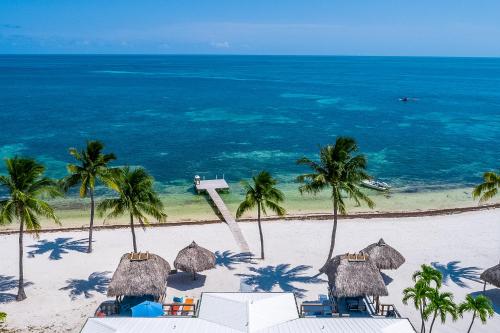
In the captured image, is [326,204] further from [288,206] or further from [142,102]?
[142,102]

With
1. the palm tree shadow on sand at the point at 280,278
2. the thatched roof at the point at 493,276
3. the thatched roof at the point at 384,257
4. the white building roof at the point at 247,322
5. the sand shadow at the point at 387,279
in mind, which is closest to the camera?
the white building roof at the point at 247,322

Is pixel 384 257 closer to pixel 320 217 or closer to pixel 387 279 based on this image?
pixel 387 279

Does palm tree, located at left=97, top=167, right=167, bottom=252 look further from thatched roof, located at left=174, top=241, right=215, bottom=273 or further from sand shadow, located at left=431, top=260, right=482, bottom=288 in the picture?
sand shadow, located at left=431, top=260, right=482, bottom=288

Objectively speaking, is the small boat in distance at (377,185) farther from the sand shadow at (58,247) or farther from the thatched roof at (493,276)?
the sand shadow at (58,247)

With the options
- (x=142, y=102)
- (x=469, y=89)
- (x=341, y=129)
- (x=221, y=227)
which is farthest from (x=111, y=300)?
(x=469, y=89)

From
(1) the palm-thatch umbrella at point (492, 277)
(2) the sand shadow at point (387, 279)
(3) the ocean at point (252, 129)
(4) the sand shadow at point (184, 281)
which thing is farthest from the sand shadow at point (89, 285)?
(1) the palm-thatch umbrella at point (492, 277)
